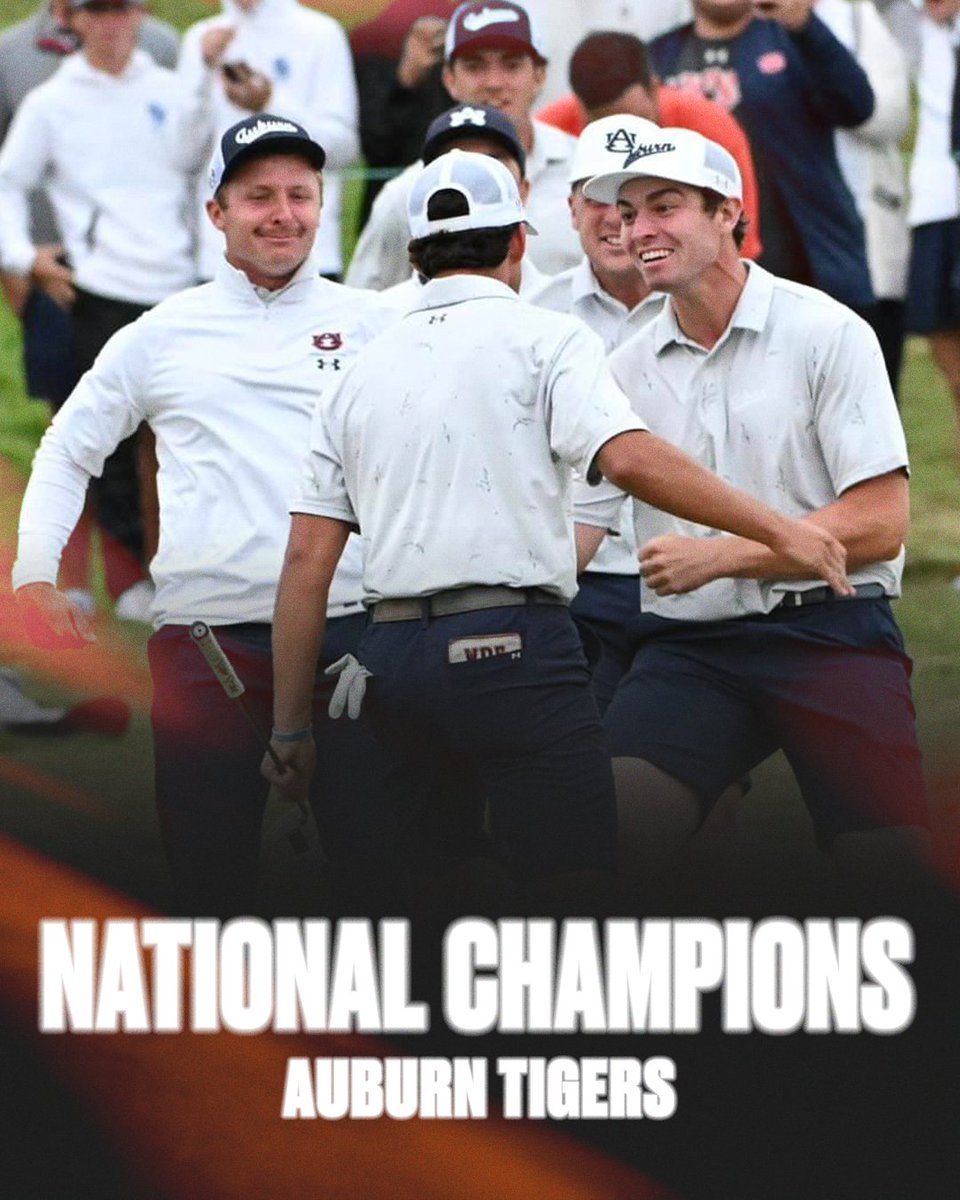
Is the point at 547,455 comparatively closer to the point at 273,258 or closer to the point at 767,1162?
the point at 273,258

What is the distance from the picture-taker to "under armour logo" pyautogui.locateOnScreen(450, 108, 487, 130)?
5.97 m

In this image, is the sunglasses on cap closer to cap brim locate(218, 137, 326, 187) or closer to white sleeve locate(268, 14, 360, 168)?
white sleeve locate(268, 14, 360, 168)

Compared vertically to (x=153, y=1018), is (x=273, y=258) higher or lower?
higher

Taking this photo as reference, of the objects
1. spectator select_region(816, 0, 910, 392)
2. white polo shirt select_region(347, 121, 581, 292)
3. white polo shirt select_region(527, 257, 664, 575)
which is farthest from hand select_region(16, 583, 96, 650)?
spectator select_region(816, 0, 910, 392)

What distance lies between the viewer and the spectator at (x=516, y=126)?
681 cm

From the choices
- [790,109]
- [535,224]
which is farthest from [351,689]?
[790,109]

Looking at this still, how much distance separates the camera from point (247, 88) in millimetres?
8328

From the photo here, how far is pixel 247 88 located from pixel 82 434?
3.28 m

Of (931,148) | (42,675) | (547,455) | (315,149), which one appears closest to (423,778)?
(547,455)

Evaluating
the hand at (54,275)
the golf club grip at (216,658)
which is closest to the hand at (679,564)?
the golf club grip at (216,658)

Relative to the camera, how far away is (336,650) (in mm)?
5203

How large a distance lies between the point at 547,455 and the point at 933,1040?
146 centimetres

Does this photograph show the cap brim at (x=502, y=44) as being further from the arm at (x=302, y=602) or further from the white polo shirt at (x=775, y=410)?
the arm at (x=302, y=602)

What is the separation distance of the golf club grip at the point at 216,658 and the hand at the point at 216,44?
3707 mm
